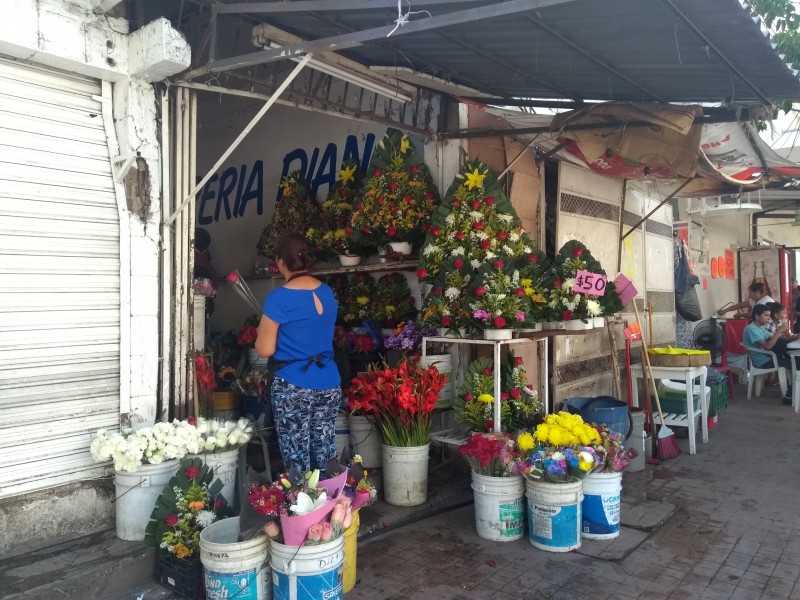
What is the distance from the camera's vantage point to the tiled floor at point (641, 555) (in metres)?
3.54

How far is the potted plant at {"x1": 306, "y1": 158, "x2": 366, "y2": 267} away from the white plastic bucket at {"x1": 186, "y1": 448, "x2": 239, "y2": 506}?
2488 millimetres

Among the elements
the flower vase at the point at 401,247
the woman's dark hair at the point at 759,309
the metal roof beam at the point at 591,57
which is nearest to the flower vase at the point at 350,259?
the flower vase at the point at 401,247

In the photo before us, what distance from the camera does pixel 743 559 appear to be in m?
3.96

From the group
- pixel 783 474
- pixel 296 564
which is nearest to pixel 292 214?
pixel 296 564

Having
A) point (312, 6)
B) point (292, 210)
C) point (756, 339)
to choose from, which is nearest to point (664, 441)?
point (756, 339)

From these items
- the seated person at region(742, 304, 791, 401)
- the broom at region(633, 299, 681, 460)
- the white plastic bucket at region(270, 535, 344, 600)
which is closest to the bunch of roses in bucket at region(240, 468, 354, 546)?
the white plastic bucket at region(270, 535, 344, 600)

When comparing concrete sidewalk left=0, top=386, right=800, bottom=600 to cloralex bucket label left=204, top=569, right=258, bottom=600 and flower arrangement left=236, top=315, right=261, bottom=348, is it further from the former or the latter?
flower arrangement left=236, top=315, right=261, bottom=348

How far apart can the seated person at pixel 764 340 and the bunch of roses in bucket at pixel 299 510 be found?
8189 millimetres

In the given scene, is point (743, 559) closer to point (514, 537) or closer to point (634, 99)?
point (514, 537)

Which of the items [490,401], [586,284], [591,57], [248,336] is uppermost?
[591,57]

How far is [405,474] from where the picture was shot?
4.67m

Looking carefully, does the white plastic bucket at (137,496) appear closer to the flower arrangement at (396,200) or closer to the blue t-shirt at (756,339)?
the flower arrangement at (396,200)

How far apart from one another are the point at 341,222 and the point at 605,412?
2868 millimetres

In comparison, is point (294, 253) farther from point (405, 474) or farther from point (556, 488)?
point (556, 488)
